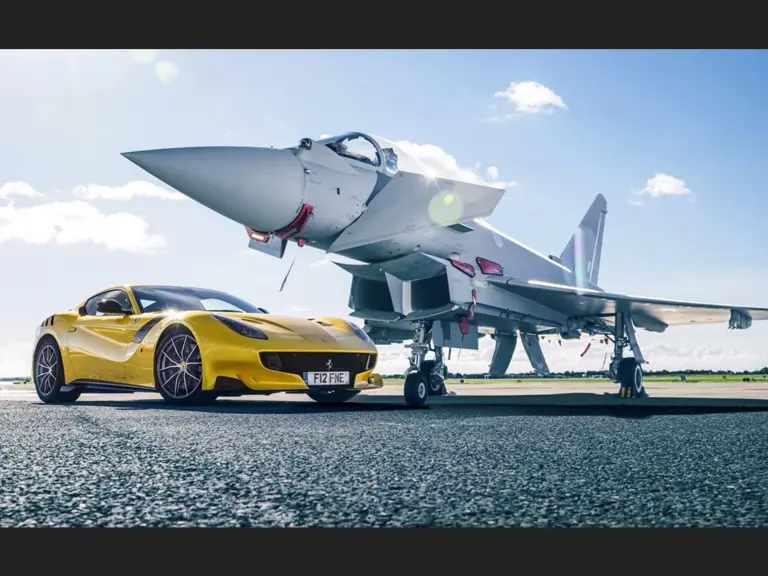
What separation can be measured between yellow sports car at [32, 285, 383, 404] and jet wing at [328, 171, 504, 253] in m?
2.08

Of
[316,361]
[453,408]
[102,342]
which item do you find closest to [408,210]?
[453,408]

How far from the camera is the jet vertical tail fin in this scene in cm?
2025

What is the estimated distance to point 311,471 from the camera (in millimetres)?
3273

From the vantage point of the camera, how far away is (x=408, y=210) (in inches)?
422

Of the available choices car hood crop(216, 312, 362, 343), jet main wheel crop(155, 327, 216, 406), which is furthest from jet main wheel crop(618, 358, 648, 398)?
jet main wheel crop(155, 327, 216, 406)

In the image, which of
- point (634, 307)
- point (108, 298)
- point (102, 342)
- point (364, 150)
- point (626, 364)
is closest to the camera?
point (102, 342)

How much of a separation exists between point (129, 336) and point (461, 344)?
5820mm

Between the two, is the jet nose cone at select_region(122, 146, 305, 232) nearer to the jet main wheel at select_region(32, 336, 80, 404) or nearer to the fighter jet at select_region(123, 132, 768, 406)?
the fighter jet at select_region(123, 132, 768, 406)

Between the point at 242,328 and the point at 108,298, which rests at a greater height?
the point at 108,298

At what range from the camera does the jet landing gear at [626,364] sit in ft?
45.5

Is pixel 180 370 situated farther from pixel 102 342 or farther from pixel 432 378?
pixel 432 378

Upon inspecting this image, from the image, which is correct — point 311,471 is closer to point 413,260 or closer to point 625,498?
point 625,498

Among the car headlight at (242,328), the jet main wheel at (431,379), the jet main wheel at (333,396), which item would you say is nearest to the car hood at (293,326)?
the car headlight at (242,328)

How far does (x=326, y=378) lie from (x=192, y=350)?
148 centimetres
